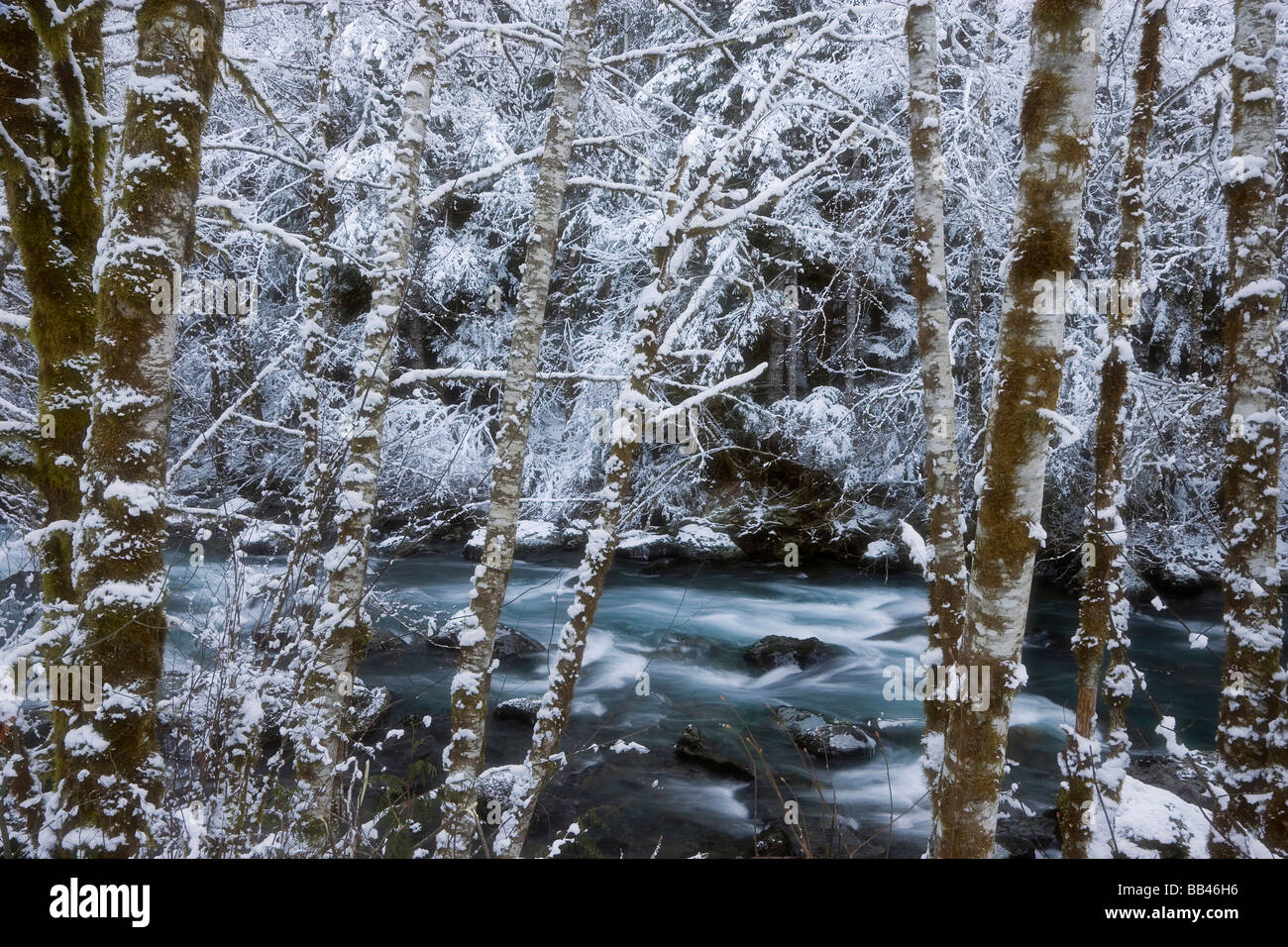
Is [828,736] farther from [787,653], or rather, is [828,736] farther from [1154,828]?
[1154,828]

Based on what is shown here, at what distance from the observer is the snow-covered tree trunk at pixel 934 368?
4.48 meters

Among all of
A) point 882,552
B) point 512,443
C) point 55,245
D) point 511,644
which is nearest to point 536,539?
point 511,644

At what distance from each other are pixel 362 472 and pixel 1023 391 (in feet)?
13.0

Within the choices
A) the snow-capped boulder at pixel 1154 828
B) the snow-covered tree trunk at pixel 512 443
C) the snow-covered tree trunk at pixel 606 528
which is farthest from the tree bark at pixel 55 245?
the snow-capped boulder at pixel 1154 828

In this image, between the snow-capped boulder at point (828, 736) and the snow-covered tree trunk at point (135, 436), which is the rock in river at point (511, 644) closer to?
the snow-capped boulder at point (828, 736)

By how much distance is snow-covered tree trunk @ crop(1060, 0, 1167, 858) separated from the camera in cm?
471

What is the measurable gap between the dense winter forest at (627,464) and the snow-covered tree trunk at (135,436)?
0.01 m

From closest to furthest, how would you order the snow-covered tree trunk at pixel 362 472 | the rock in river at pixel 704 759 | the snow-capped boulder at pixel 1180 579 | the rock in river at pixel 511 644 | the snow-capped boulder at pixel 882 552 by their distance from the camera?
1. the snow-covered tree trunk at pixel 362 472
2. the rock in river at pixel 704 759
3. the rock in river at pixel 511 644
4. the snow-capped boulder at pixel 1180 579
5. the snow-capped boulder at pixel 882 552

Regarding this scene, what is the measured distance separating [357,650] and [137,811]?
2.19 m

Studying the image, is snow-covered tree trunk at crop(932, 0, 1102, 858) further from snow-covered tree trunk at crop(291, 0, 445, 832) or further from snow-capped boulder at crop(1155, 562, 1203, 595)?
snow-capped boulder at crop(1155, 562, 1203, 595)

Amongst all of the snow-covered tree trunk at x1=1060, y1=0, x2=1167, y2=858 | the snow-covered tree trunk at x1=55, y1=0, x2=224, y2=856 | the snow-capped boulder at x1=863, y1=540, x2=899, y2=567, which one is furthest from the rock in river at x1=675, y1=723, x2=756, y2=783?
the snow-capped boulder at x1=863, y1=540, x2=899, y2=567

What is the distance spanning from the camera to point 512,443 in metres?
4.32
